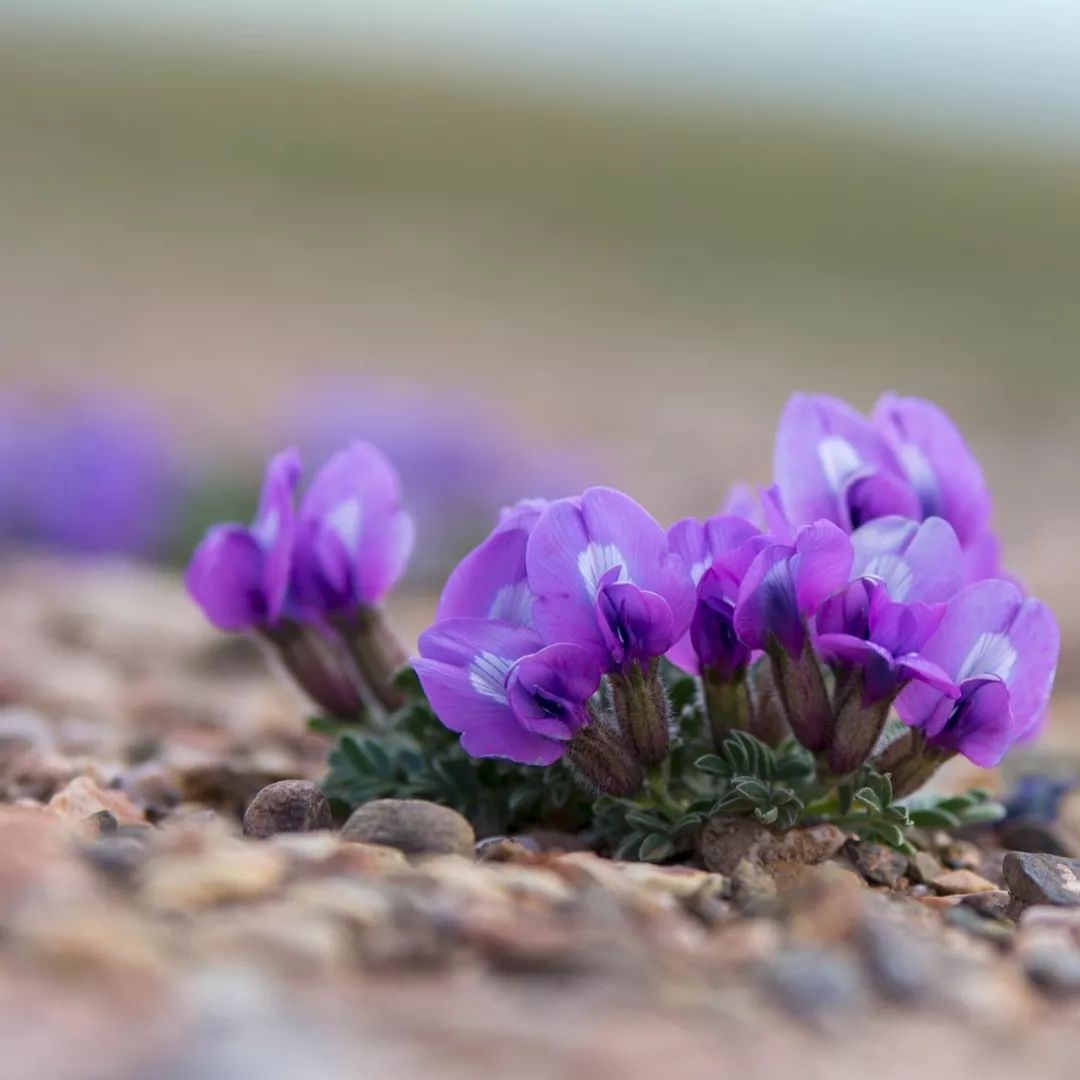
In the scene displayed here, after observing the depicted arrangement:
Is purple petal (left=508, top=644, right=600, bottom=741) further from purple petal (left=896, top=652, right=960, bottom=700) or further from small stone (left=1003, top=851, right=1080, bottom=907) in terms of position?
small stone (left=1003, top=851, right=1080, bottom=907)

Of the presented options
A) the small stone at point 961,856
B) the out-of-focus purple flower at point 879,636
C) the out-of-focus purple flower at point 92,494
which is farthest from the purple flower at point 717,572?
the out-of-focus purple flower at point 92,494

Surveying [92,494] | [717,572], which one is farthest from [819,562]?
[92,494]

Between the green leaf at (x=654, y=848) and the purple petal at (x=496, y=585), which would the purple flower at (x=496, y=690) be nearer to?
the purple petal at (x=496, y=585)

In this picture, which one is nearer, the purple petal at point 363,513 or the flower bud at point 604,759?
the flower bud at point 604,759

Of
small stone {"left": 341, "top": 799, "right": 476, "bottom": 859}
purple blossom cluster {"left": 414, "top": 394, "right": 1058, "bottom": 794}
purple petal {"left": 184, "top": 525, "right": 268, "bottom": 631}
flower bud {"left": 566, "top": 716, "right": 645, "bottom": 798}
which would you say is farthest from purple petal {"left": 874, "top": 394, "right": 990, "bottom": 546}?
purple petal {"left": 184, "top": 525, "right": 268, "bottom": 631}

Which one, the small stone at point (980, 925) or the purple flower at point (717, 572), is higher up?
the purple flower at point (717, 572)

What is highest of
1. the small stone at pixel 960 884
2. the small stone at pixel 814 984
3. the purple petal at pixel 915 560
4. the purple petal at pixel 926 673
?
the purple petal at pixel 915 560

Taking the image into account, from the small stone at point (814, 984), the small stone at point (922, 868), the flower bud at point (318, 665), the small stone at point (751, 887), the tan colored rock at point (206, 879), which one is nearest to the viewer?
the small stone at point (814, 984)

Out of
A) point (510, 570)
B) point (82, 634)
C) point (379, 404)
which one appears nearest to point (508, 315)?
point (379, 404)
